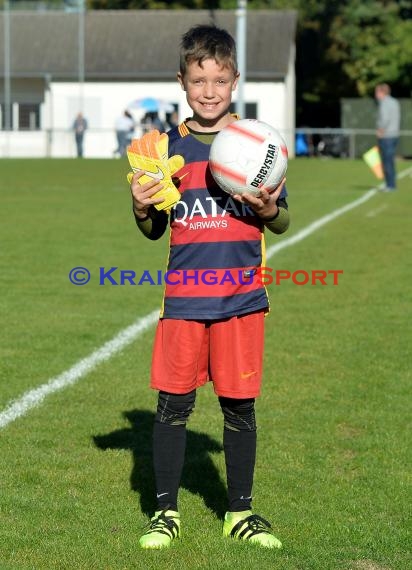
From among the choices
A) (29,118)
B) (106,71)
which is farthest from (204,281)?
(29,118)

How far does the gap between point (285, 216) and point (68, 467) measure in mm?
1766

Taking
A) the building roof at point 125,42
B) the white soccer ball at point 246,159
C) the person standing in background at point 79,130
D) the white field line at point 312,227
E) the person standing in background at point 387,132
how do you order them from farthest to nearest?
the building roof at point 125,42 < the person standing in background at point 79,130 < the person standing in background at point 387,132 < the white field line at point 312,227 < the white soccer ball at point 246,159

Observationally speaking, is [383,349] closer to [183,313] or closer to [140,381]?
[140,381]

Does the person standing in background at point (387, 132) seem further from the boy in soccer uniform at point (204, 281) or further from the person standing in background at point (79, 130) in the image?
the person standing in background at point (79, 130)

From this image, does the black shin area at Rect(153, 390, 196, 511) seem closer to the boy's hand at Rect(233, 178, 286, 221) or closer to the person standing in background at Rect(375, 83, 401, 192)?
the boy's hand at Rect(233, 178, 286, 221)

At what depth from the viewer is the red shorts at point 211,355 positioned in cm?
462

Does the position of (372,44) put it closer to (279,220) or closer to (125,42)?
(125,42)

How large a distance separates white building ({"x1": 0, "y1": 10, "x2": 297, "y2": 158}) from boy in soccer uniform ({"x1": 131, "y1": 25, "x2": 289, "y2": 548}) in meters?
47.7

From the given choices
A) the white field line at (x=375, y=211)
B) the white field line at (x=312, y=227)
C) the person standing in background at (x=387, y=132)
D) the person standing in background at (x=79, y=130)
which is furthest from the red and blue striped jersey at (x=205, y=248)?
the person standing in background at (x=79, y=130)

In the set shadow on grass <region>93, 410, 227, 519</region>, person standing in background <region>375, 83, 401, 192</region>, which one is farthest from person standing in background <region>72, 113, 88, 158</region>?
shadow on grass <region>93, 410, 227, 519</region>

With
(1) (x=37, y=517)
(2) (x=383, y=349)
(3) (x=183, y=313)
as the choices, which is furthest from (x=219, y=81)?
(2) (x=383, y=349)

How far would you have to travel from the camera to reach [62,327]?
923cm

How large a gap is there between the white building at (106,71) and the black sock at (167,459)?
47.7 metres

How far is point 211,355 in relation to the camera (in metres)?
4.68
